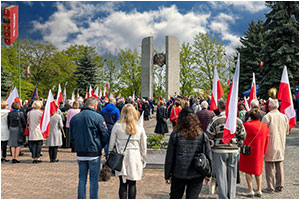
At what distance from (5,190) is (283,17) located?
77.4ft

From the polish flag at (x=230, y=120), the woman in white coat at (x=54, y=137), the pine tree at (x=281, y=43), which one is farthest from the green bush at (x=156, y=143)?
the pine tree at (x=281, y=43)

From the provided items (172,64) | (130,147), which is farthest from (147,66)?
(130,147)

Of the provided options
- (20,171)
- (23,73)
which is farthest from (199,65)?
(20,171)

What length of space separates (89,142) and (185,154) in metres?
1.94

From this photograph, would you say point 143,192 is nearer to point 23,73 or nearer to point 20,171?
point 20,171

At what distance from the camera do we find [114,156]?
5133 mm

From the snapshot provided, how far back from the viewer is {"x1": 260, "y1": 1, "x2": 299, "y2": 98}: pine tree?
2363 centimetres

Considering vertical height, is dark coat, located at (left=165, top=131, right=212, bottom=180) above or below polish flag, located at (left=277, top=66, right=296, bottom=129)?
below

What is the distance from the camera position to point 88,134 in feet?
18.4

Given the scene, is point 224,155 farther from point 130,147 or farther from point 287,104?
point 287,104

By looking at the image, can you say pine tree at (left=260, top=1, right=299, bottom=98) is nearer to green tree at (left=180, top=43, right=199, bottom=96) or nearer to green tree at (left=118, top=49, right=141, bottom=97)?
green tree at (left=180, top=43, right=199, bottom=96)

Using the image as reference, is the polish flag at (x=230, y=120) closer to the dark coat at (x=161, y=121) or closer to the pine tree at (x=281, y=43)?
the dark coat at (x=161, y=121)

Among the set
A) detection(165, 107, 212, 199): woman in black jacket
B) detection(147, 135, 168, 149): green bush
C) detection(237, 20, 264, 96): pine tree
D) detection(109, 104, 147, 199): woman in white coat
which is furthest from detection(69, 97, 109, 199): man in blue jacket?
detection(237, 20, 264, 96): pine tree

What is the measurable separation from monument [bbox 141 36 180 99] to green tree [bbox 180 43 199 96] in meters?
6.27
